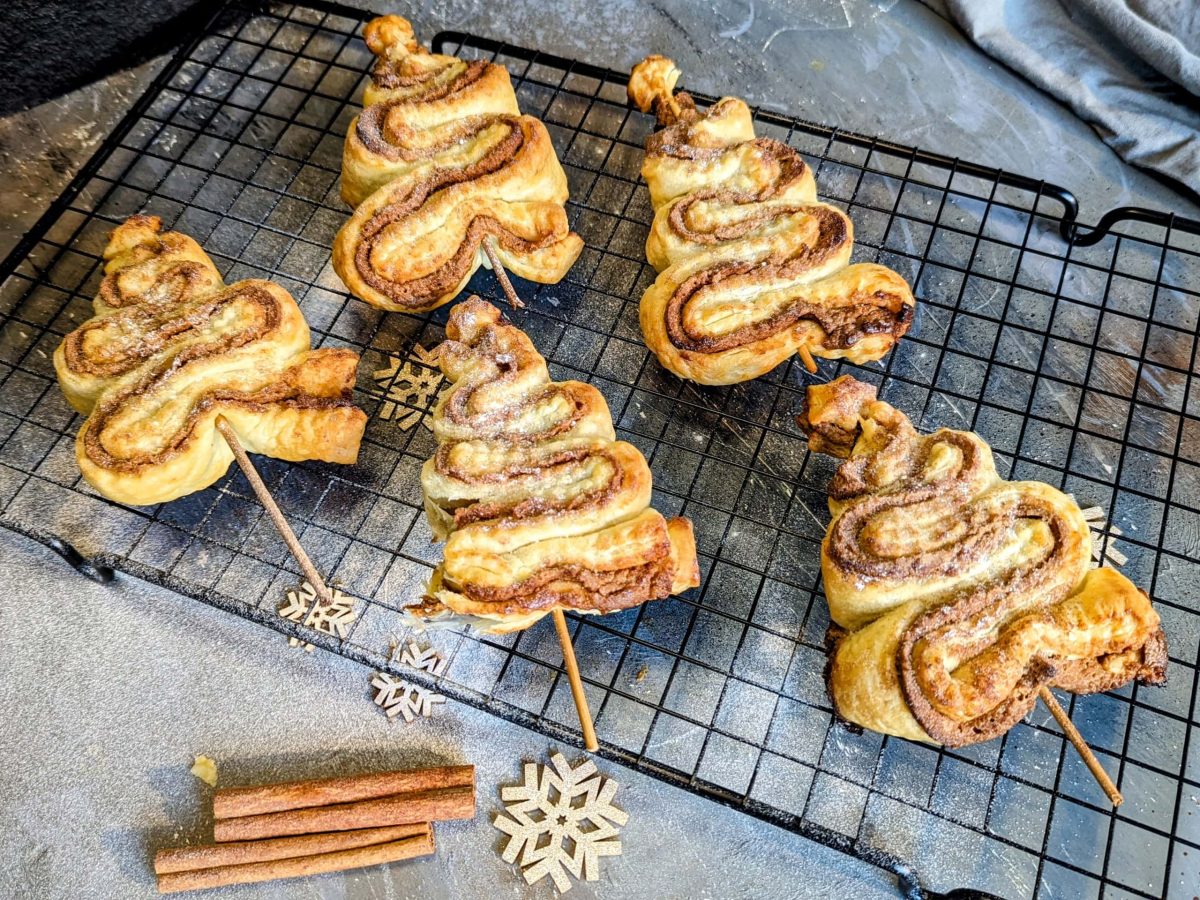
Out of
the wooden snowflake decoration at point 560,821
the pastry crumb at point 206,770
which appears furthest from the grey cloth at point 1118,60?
the pastry crumb at point 206,770

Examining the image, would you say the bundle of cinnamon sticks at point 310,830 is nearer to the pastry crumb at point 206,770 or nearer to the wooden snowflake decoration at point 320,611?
the pastry crumb at point 206,770

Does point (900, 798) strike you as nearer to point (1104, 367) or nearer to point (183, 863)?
point (1104, 367)

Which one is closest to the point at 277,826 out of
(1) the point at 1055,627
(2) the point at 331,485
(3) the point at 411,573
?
(3) the point at 411,573

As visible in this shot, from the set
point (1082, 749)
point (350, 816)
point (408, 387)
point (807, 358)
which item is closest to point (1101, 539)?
point (1082, 749)

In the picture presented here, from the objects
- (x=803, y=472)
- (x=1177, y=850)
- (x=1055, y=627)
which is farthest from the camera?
(x=803, y=472)

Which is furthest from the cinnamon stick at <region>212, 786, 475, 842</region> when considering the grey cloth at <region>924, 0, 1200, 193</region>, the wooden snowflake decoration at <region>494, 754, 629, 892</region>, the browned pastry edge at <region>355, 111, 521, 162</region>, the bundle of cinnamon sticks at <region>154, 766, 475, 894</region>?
the grey cloth at <region>924, 0, 1200, 193</region>

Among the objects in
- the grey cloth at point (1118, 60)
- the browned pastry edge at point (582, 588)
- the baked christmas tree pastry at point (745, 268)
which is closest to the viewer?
the browned pastry edge at point (582, 588)

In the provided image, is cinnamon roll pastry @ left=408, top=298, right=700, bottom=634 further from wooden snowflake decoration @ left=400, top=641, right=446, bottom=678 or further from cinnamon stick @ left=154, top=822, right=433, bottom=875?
cinnamon stick @ left=154, top=822, right=433, bottom=875
